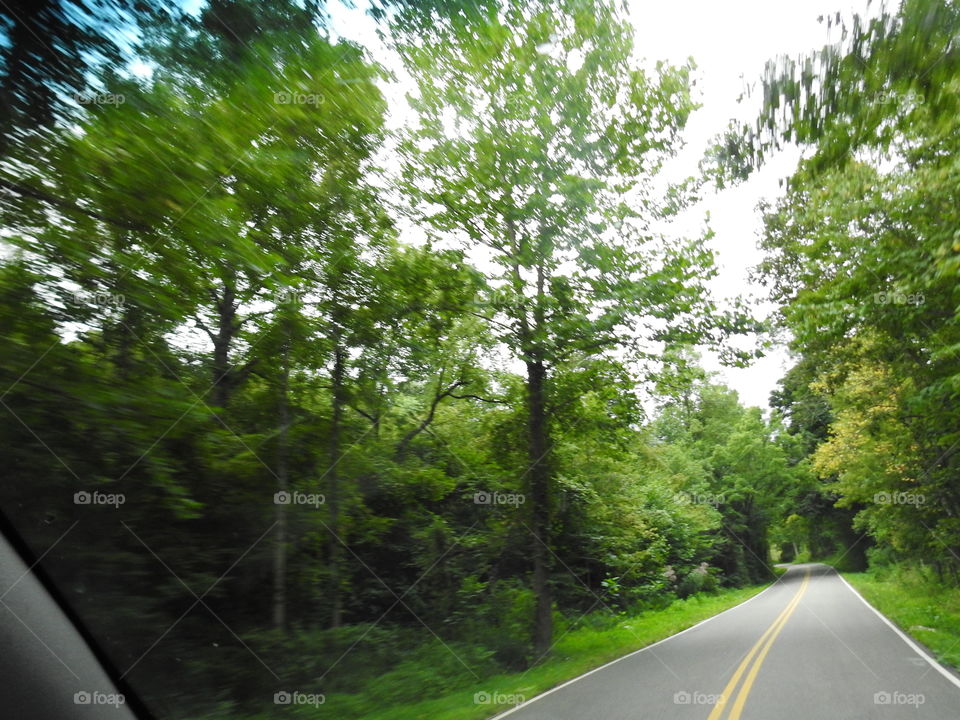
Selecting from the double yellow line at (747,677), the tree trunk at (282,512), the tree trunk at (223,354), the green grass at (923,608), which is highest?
the tree trunk at (223,354)

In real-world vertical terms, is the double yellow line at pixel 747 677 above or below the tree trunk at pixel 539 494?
below

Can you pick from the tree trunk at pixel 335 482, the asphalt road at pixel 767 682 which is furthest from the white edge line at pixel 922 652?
the tree trunk at pixel 335 482

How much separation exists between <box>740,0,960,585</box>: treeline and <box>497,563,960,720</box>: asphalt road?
164 inches

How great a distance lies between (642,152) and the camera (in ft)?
45.9

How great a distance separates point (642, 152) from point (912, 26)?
8.87 m

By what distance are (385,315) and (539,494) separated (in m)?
5.83

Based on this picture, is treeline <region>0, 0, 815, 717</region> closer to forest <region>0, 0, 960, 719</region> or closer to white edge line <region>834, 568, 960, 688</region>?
forest <region>0, 0, 960, 719</region>

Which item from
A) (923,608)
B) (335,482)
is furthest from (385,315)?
(923,608)

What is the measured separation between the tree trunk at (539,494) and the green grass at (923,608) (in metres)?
7.04

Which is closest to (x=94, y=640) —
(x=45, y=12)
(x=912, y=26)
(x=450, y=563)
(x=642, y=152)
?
(x=45, y=12)

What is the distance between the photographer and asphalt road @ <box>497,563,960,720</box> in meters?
7.11

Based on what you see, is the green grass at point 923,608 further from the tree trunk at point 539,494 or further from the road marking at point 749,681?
the tree trunk at point 539,494

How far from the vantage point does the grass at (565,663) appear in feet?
26.0

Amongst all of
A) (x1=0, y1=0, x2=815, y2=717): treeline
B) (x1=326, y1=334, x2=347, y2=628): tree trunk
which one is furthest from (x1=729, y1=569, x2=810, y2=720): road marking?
(x1=326, y1=334, x2=347, y2=628): tree trunk
